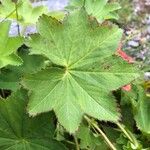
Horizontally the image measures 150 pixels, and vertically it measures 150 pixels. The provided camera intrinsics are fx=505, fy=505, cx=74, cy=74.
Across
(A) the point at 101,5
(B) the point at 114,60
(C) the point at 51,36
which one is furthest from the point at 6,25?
(A) the point at 101,5

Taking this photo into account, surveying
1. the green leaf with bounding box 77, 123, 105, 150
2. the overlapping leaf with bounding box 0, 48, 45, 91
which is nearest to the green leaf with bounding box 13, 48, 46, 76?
the overlapping leaf with bounding box 0, 48, 45, 91

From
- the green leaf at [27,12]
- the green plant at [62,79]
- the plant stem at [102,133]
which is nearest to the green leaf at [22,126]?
the green plant at [62,79]

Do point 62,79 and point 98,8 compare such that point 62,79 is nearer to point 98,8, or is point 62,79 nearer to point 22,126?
point 22,126

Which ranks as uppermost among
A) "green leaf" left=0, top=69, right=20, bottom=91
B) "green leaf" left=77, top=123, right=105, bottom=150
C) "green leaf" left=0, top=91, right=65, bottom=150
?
"green leaf" left=0, top=69, right=20, bottom=91

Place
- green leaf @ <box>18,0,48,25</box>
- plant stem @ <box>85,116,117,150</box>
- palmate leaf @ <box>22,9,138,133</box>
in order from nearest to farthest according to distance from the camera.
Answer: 1. palmate leaf @ <box>22,9,138,133</box>
2. plant stem @ <box>85,116,117,150</box>
3. green leaf @ <box>18,0,48,25</box>

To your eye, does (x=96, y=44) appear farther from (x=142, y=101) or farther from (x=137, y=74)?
(x=142, y=101)

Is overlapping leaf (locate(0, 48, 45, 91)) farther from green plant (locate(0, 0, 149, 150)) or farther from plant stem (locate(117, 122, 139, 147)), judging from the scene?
plant stem (locate(117, 122, 139, 147))

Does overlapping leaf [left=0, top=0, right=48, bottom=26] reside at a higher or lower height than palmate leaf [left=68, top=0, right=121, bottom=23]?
higher
